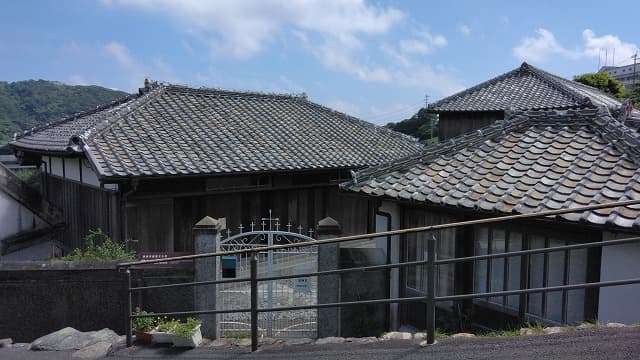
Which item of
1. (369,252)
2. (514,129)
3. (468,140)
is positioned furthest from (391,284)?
(514,129)

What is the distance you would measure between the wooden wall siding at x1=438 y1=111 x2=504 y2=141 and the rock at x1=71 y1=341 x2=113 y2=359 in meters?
19.4

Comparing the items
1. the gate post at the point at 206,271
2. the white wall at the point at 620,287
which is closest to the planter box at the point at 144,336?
the gate post at the point at 206,271

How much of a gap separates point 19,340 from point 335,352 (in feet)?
20.8

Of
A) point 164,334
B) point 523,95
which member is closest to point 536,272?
point 164,334

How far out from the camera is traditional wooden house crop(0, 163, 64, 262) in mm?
13859

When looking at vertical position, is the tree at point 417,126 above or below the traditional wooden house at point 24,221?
above

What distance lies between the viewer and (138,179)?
10.2m

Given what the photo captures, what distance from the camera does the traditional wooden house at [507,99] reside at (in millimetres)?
20188

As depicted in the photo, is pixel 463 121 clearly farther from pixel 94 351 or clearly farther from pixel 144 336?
pixel 94 351

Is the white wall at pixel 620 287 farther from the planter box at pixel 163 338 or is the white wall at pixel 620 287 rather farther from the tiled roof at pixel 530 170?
the planter box at pixel 163 338

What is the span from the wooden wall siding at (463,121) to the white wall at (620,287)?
16.5 m

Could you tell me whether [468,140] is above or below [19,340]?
above

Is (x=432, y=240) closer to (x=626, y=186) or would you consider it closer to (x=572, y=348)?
(x=572, y=348)

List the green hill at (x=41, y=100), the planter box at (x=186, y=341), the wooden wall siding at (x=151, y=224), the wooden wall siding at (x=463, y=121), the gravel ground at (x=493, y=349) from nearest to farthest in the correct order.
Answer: the gravel ground at (x=493, y=349)
the planter box at (x=186, y=341)
the wooden wall siding at (x=151, y=224)
the wooden wall siding at (x=463, y=121)
the green hill at (x=41, y=100)
